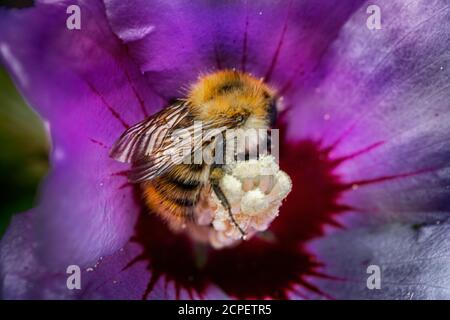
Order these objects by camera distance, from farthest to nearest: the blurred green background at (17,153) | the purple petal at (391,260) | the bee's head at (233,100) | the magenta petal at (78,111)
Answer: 1. the blurred green background at (17,153)
2. the purple petal at (391,260)
3. the bee's head at (233,100)
4. the magenta petal at (78,111)

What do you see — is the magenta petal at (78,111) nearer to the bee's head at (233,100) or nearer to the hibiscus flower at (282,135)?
the hibiscus flower at (282,135)

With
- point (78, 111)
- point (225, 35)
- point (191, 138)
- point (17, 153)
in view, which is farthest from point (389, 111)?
point (17, 153)

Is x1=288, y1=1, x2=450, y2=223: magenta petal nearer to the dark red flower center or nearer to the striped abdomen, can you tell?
the dark red flower center

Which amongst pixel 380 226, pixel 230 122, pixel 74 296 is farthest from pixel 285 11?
pixel 74 296

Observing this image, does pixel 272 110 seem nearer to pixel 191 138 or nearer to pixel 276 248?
pixel 191 138

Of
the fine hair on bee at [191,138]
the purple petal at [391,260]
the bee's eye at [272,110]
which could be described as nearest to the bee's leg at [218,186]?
the fine hair on bee at [191,138]

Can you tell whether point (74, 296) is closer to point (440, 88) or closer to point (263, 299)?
point (263, 299)
